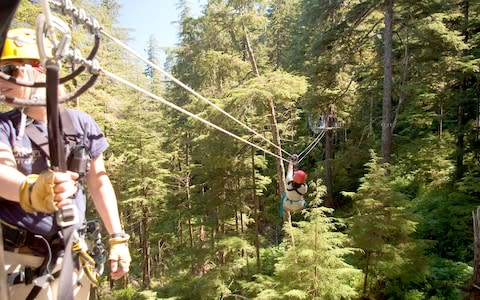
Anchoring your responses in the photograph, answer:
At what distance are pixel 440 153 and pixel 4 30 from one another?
1866 centimetres

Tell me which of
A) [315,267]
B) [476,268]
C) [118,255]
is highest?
[118,255]

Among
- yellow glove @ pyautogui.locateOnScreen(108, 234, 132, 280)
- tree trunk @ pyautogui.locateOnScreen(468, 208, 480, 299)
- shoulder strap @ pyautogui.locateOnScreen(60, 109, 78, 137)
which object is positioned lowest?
tree trunk @ pyautogui.locateOnScreen(468, 208, 480, 299)

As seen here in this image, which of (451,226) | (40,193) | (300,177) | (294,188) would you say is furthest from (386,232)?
(40,193)

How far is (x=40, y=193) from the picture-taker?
1.24 m

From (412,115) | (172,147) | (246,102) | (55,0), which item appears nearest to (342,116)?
(412,115)

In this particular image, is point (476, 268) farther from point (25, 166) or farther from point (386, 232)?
point (25, 166)

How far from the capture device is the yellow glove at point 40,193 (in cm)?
121

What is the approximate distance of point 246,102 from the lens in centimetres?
1055

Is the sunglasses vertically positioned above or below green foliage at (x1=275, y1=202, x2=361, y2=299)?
above

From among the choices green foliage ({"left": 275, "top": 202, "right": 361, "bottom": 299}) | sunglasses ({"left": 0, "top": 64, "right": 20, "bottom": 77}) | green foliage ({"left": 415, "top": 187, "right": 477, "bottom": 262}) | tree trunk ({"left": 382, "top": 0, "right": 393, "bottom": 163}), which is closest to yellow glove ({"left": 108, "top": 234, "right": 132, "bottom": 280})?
sunglasses ({"left": 0, "top": 64, "right": 20, "bottom": 77})

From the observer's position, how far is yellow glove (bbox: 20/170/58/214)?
3.97ft

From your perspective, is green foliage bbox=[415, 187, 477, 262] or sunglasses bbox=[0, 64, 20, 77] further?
green foliage bbox=[415, 187, 477, 262]

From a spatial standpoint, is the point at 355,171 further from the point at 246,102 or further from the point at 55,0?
the point at 55,0

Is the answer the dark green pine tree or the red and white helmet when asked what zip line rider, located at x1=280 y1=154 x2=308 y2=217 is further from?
the dark green pine tree
